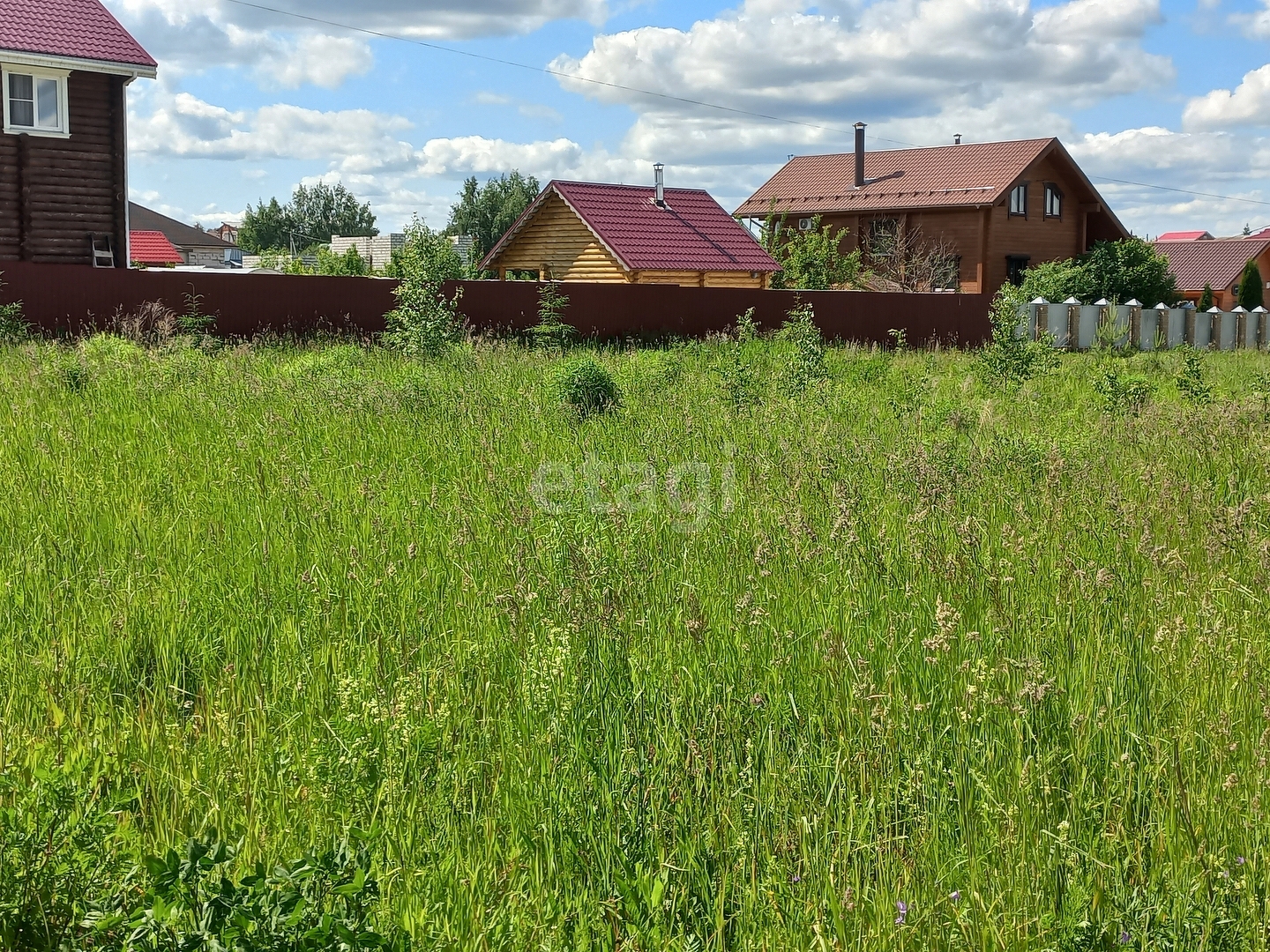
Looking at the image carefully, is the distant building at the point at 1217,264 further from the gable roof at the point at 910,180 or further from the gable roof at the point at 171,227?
the gable roof at the point at 171,227

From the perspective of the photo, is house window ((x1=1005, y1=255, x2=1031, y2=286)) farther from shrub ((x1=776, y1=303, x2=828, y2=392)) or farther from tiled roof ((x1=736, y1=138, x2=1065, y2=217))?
shrub ((x1=776, y1=303, x2=828, y2=392))

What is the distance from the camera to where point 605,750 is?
3029 millimetres

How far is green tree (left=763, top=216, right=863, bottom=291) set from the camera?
37.8m

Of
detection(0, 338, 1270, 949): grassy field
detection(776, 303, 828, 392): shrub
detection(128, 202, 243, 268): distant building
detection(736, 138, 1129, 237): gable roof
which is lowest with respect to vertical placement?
detection(0, 338, 1270, 949): grassy field

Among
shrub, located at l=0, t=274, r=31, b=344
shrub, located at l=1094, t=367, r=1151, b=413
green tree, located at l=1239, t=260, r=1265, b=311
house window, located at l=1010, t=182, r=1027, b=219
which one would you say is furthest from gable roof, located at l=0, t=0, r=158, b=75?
green tree, located at l=1239, t=260, r=1265, b=311

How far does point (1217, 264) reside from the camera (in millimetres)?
60094

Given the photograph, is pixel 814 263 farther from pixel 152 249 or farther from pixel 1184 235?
pixel 1184 235

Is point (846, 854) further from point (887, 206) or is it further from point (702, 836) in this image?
point (887, 206)

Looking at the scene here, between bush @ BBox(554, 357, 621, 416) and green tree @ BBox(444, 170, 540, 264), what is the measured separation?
89969 millimetres

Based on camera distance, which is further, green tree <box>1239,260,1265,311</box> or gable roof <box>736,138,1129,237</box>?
green tree <box>1239,260,1265,311</box>

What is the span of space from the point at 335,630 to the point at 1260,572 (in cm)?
370

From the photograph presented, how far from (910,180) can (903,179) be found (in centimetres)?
41

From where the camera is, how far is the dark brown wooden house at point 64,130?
2064cm

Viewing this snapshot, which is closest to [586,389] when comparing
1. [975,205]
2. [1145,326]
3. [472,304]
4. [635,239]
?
[472,304]
